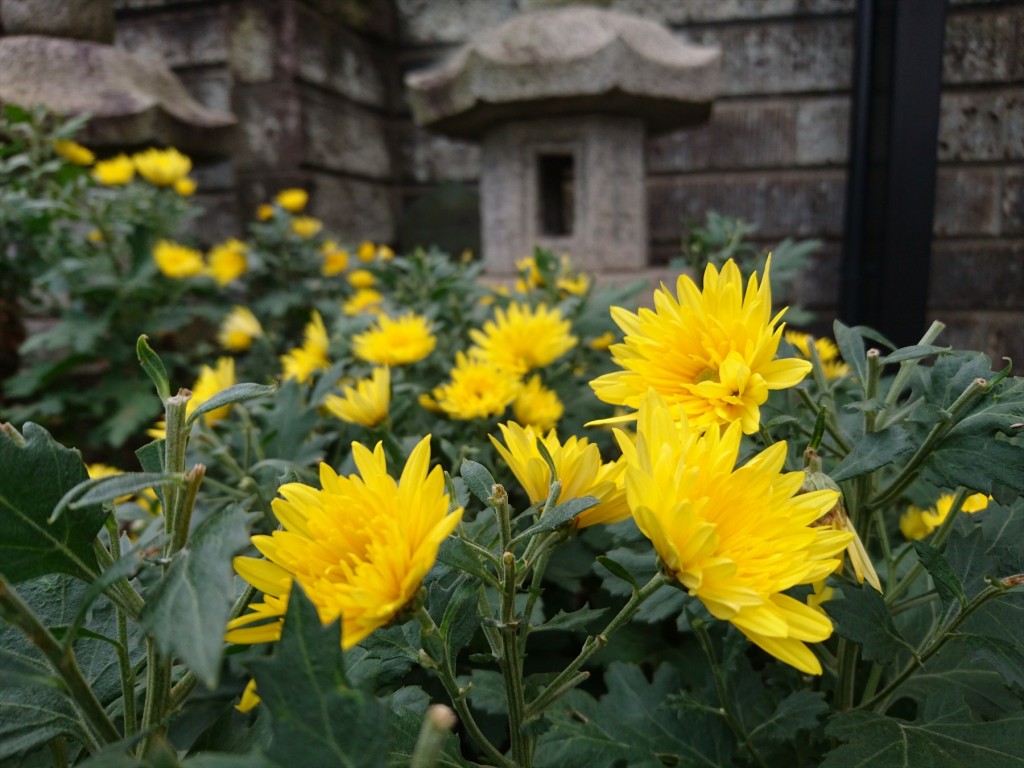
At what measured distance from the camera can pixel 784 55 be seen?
2895mm

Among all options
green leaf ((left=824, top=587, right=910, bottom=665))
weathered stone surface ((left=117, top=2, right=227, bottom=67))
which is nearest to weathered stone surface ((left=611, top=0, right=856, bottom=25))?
weathered stone surface ((left=117, top=2, right=227, bottom=67))

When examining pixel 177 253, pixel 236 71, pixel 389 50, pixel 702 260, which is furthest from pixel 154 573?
pixel 389 50

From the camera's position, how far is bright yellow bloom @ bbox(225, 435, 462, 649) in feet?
1.12

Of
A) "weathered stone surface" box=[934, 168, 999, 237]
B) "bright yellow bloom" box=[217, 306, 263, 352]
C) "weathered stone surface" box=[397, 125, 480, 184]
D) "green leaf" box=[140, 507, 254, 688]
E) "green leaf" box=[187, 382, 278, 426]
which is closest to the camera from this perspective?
"green leaf" box=[140, 507, 254, 688]

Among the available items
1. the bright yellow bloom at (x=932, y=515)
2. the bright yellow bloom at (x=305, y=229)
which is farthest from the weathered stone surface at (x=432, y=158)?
the bright yellow bloom at (x=932, y=515)

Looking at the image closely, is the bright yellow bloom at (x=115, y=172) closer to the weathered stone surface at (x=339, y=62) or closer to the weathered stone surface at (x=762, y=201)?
the weathered stone surface at (x=339, y=62)

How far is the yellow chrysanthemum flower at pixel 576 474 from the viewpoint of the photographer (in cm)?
43

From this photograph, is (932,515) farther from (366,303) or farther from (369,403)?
(366,303)

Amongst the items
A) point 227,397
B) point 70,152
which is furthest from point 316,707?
point 70,152

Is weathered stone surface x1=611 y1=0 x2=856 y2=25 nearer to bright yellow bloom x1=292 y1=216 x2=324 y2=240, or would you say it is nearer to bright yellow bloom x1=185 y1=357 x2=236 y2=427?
bright yellow bloom x1=292 y1=216 x2=324 y2=240

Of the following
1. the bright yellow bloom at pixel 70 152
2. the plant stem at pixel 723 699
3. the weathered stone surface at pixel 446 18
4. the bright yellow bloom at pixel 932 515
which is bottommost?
the plant stem at pixel 723 699

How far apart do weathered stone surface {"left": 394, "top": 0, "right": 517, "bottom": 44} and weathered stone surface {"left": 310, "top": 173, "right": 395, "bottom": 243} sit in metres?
0.72

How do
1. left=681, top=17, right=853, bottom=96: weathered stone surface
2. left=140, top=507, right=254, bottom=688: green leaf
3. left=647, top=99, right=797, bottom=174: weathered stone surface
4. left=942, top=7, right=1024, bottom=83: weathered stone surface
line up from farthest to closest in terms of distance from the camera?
left=647, top=99, right=797, bottom=174: weathered stone surface
left=681, top=17, right=853, bottom=96: weathered stone surface
left=942, top=7, right=1024, bottom=83: weathered stone surface
left=140, top=507, right=254, bottom=688: green leaf

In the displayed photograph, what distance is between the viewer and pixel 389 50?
10.7 ft
